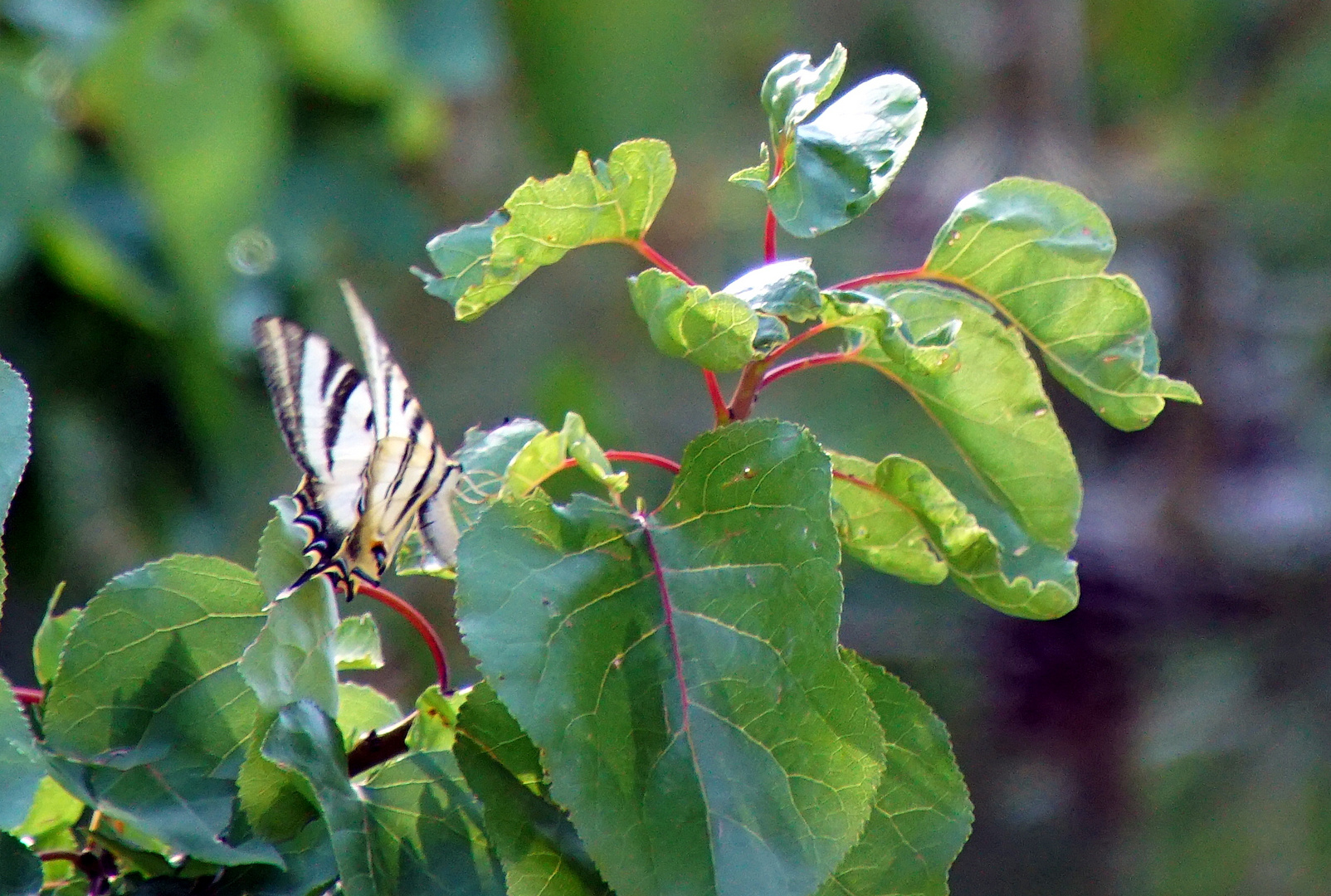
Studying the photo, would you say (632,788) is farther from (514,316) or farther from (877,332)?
(514,316)

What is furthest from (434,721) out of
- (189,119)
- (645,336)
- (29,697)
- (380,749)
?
(645,336)

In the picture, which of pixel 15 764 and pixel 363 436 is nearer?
pixel 15 764

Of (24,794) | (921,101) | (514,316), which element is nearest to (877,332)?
(921,101)

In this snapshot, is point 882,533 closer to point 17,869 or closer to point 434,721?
point 434,721

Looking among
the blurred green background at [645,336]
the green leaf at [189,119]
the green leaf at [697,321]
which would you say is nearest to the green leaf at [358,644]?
the green leaf at [697,321]

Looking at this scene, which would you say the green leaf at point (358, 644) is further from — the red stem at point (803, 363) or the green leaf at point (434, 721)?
the red stem at point (803, 363)

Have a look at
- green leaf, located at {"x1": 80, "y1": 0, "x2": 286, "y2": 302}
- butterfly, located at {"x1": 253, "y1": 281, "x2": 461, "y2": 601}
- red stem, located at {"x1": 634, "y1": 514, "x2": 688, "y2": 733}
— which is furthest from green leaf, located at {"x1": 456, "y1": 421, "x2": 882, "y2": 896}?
green leaf, located at {"x1": 80, "y1": 0, "x2": 286, "y2": 302}

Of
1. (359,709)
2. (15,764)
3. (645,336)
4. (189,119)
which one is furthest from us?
(645,336)
